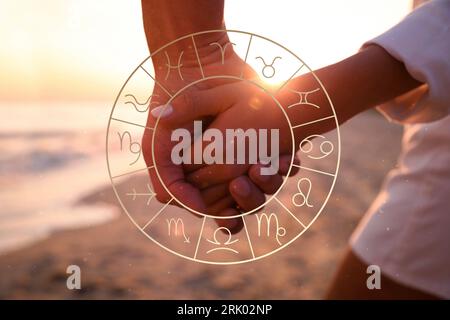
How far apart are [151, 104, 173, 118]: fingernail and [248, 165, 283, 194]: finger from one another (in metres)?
0.14

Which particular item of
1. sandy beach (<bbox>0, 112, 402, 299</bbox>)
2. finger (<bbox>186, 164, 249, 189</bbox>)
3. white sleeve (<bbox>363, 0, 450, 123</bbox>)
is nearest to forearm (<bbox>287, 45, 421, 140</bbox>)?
white sleeve (<bbox>363, 0, 450, 123</bbox>)

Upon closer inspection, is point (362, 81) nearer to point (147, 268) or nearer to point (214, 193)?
point (214, 193)

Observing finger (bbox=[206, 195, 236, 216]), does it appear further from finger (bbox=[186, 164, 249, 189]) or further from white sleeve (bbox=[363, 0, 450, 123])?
white sleeve (bbox=[363, 0, 450, 123])

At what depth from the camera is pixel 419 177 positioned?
710 mm

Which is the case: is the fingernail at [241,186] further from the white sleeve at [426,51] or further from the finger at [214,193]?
the white sleeve at [426,51]

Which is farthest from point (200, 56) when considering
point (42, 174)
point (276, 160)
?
point (42, 174)

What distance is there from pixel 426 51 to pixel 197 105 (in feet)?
0.93

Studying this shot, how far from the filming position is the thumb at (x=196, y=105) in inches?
26.3

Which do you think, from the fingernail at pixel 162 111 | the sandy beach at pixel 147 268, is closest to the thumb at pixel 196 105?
the fingernail at pixel 162 111

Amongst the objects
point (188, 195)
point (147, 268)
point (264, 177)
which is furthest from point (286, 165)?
point (147, 268)

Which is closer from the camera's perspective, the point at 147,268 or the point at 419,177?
the point at 419,177

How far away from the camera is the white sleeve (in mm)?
573

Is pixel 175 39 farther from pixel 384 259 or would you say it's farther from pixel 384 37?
pixel 384 259

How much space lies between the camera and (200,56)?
0.70 meters
